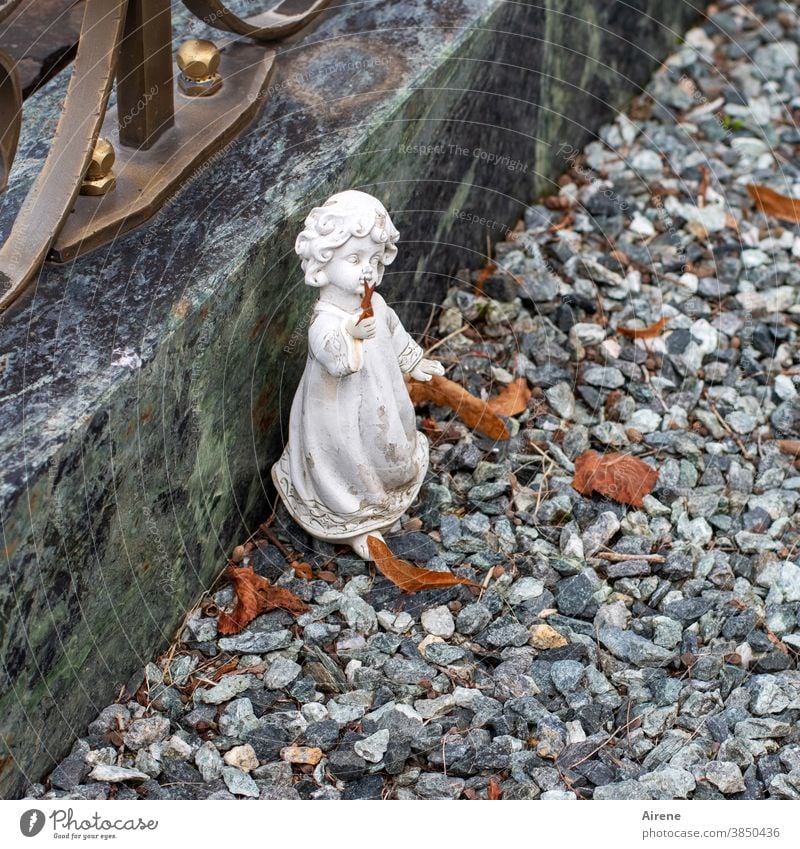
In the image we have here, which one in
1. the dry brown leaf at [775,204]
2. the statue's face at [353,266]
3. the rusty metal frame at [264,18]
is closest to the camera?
the statue's face at [353,266]

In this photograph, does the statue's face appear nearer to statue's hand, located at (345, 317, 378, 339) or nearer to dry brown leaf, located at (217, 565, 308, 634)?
statue's hand, located at (345, 317, 378, 339)

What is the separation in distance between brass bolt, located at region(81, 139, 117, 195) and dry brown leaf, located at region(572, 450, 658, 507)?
1.21 m

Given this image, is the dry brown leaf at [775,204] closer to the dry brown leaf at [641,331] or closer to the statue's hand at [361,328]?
the dry brown leaf at [641,331]

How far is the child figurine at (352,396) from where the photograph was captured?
2648mm

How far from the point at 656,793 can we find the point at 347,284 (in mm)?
1076

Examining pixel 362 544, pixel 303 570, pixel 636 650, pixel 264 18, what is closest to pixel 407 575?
pixel 362 544

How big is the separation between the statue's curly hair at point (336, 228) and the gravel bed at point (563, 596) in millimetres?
668

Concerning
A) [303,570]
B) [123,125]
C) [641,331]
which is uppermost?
[123,125]

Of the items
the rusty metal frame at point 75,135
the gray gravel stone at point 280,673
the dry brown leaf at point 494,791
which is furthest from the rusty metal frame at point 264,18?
the dry brown leaf at point 494,791

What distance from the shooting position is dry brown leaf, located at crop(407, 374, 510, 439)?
10.9 feet

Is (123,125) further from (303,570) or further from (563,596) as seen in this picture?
(563,596)

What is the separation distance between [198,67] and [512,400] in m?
1.05

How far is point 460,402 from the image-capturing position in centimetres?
334

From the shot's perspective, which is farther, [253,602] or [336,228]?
[253,602]
